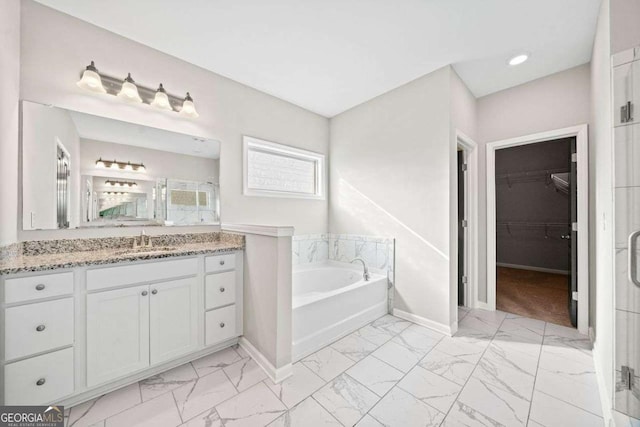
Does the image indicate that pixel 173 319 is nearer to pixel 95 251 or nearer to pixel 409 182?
pixel 95 251

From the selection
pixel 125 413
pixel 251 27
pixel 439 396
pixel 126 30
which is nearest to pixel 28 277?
pixel 125 413

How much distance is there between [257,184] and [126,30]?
1660 mm

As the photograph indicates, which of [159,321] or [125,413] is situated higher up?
[159,321]

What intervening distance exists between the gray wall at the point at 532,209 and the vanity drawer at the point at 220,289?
5441 millimetres

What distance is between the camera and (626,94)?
1.20 meters

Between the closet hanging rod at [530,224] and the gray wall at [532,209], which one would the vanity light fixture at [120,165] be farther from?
the closet hanging rod at [530,224]

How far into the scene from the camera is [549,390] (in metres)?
1.56

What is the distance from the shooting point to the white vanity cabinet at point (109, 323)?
1267mm

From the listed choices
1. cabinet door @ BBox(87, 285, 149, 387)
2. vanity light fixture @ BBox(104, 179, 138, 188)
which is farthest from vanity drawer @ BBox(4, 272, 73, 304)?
vanity light fixture @ BBox(104, 179, 138, 188)

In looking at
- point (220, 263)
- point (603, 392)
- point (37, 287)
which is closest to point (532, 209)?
point (603, 392)

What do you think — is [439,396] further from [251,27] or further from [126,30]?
[126,30]

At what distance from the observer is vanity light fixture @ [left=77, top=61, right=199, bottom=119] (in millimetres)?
1769

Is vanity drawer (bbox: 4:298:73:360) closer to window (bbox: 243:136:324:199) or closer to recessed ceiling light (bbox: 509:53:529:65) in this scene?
window (bbox: 243:136:324:199)

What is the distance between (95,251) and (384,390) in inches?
90.2
